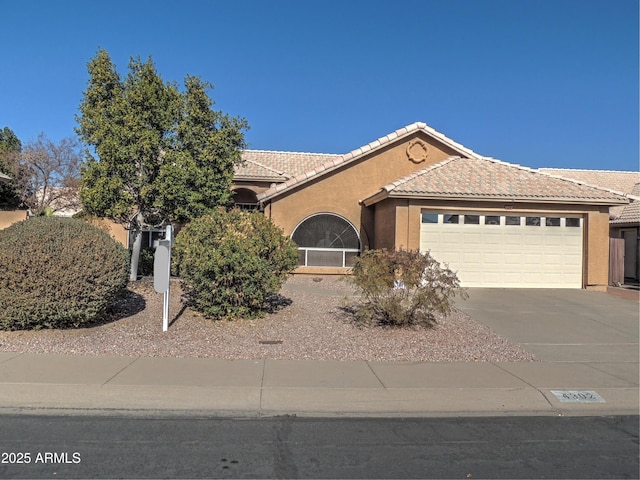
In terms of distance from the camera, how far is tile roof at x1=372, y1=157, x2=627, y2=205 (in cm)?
1563

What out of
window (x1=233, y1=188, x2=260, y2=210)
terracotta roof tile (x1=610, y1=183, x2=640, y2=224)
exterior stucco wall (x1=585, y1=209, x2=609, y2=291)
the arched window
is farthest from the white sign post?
terracotta roof tile (x1=610, y1=183, x2=640, y2=224)

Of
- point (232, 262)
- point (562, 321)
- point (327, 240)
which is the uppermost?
point (327, 240)

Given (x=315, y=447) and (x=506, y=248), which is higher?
(x=506, y=248)

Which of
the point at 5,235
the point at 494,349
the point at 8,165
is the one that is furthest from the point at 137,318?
the point at 8,165

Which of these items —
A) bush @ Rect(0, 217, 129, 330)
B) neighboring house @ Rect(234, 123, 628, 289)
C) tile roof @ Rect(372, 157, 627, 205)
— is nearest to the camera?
bush @ Rect(0, 217, 129, 330)

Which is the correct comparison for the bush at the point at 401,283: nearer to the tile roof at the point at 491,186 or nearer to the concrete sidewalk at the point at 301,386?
the concrete sidewalk at the point at 301,386

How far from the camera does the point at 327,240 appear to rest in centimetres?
1827

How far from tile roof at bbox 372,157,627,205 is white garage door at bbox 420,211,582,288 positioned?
747mm

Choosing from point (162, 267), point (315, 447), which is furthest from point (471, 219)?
point (315, 447)

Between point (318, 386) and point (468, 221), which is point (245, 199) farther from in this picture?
point (318, 386)

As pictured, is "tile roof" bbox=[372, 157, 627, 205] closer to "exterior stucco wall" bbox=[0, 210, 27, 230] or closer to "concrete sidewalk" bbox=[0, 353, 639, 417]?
"concrete sidewalk" bbox=[0, 353, 639, 417]

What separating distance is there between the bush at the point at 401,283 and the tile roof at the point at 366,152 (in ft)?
28.8

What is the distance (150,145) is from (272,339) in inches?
257

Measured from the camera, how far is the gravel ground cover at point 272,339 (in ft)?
25.8
